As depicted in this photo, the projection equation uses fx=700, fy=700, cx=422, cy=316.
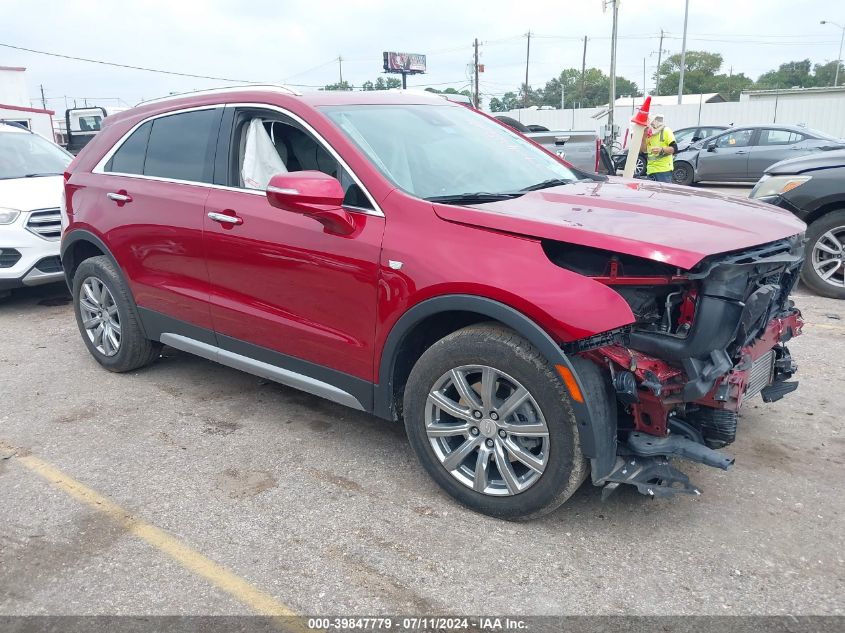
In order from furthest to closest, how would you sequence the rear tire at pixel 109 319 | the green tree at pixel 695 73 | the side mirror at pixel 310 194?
the green tree at pixel 695 73 < the rear tire at pixel 109 319 < the side mirror at pixel 310 194

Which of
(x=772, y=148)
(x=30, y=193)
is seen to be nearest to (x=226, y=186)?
(x=30, y=193)

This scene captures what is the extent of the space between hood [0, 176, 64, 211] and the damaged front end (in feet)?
19.6

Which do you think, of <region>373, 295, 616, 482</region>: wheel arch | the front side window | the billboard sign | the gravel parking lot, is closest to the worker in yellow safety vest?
the gravel parking lot

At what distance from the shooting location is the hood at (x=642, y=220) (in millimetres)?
2607

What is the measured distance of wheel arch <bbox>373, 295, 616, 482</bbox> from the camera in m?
2.69

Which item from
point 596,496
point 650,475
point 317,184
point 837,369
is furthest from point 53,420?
point 837,369

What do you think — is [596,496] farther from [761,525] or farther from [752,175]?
[752,175]

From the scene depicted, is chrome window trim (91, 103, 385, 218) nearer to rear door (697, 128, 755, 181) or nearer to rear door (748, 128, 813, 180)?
rear door (748, 128, 813, 180)

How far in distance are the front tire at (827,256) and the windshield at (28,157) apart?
25.8ft

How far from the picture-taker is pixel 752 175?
1598cm

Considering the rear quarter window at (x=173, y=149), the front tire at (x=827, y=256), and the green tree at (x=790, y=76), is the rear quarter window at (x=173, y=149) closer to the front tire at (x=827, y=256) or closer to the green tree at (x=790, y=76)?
the front tire at (x=827, y=256)

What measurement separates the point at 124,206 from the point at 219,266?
1061 millimetres

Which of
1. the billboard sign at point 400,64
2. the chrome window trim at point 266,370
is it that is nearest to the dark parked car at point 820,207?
the chrome window trim at point 266,370

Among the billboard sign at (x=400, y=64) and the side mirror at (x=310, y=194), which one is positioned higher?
the billboard sign at (x=400, y=64)
